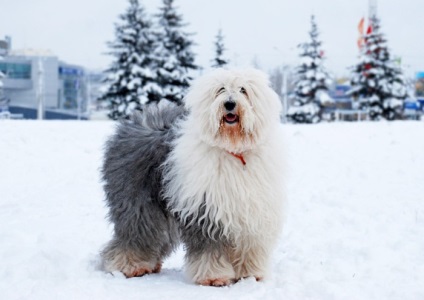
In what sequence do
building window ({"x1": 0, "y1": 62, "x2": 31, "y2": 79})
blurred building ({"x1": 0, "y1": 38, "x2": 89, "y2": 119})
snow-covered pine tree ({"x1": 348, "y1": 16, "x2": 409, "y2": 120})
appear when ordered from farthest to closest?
1. building window ({"x1": 0, "y1": 62, "x2": 31, "y2": 79})
2. blurred building ({"x1": 0, "y1": 38, "x2": 89, "y2": 119})
3. snow-covered pine tree ({"x1": 348, "y1": 16, "x2": 409, "y2": 120})

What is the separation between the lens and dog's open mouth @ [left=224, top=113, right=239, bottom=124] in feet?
15.4

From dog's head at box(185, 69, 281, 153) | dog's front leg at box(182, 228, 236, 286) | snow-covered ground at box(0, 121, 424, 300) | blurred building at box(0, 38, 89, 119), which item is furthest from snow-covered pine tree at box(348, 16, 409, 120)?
blurred building at box(0, 38, 89, 119)

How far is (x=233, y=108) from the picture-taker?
471 centimetres

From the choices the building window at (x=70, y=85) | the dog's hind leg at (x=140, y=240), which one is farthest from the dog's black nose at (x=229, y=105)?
the building window at (x=70, y=85)

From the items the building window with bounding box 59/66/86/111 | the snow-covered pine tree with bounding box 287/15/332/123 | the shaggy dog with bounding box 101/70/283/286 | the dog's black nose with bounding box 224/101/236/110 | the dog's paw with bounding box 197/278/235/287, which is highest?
the building window with bounding box 59/66/86/111

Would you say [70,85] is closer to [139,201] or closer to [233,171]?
[139,201]

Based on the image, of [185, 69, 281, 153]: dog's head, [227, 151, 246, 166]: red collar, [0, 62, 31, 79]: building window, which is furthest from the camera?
[0, 62, 31, 79]: building window

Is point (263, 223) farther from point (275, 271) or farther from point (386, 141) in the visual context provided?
A: point (386, 141)

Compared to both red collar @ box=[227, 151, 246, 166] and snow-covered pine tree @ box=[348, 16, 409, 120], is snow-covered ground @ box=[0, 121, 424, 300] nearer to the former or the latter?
red collar @ box=[227, 151, 246, 166]

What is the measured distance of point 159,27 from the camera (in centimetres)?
3641

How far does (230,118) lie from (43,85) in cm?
7427

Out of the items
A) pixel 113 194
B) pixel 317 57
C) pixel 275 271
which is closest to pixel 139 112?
pixel 113 194

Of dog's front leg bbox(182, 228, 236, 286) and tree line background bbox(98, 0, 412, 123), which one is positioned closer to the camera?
dog's front leg bbox(182, 228, 236, 286)

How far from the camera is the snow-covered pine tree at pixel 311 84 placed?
39406 millimetres
